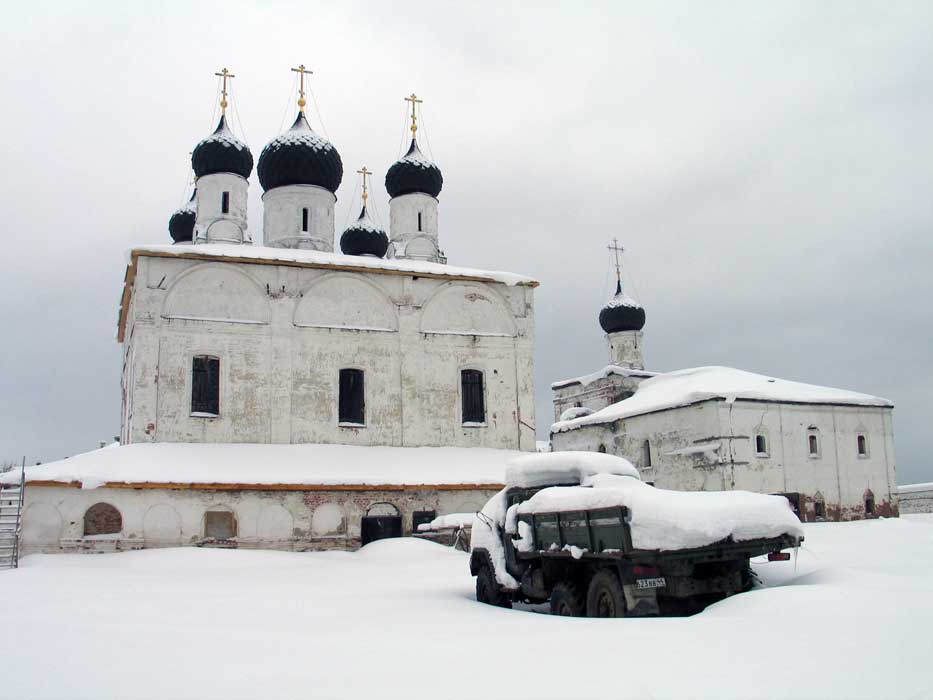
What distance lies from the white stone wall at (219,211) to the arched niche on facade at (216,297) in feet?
11.9

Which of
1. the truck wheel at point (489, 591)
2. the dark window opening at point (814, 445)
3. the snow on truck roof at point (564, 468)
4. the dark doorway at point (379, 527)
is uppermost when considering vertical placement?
the dark window opening at point (814, 445)

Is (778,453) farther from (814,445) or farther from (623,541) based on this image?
(623,541)

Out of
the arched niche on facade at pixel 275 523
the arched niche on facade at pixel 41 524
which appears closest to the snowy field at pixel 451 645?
the arched niche on facade at pixel 41 524

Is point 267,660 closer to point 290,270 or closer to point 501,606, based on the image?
point 501,606

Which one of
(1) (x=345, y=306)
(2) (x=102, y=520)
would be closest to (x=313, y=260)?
(1) (x=345, y=306)

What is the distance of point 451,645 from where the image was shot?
6387 mm

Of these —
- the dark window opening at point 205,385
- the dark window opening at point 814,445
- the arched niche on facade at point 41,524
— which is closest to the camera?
the arched niche on facade at point 41,524

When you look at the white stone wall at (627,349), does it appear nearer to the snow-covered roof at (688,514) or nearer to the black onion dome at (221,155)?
the black onion dome at (221,155)

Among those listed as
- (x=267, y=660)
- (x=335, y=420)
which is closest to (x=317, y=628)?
(x=267, y=660)

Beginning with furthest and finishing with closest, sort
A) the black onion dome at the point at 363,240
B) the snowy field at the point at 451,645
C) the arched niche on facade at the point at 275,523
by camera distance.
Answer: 1. the black onion dome at the point at 363,240
2. the arched niche on facade at the point at 275,523
3. the snowy field at the point at 451,645

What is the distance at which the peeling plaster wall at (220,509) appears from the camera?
1644cm

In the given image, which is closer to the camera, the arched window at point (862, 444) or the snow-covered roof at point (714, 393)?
the snow-covered roof at point (714, 393)

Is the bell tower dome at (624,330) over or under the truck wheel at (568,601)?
over

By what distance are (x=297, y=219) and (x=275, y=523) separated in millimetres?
9181
